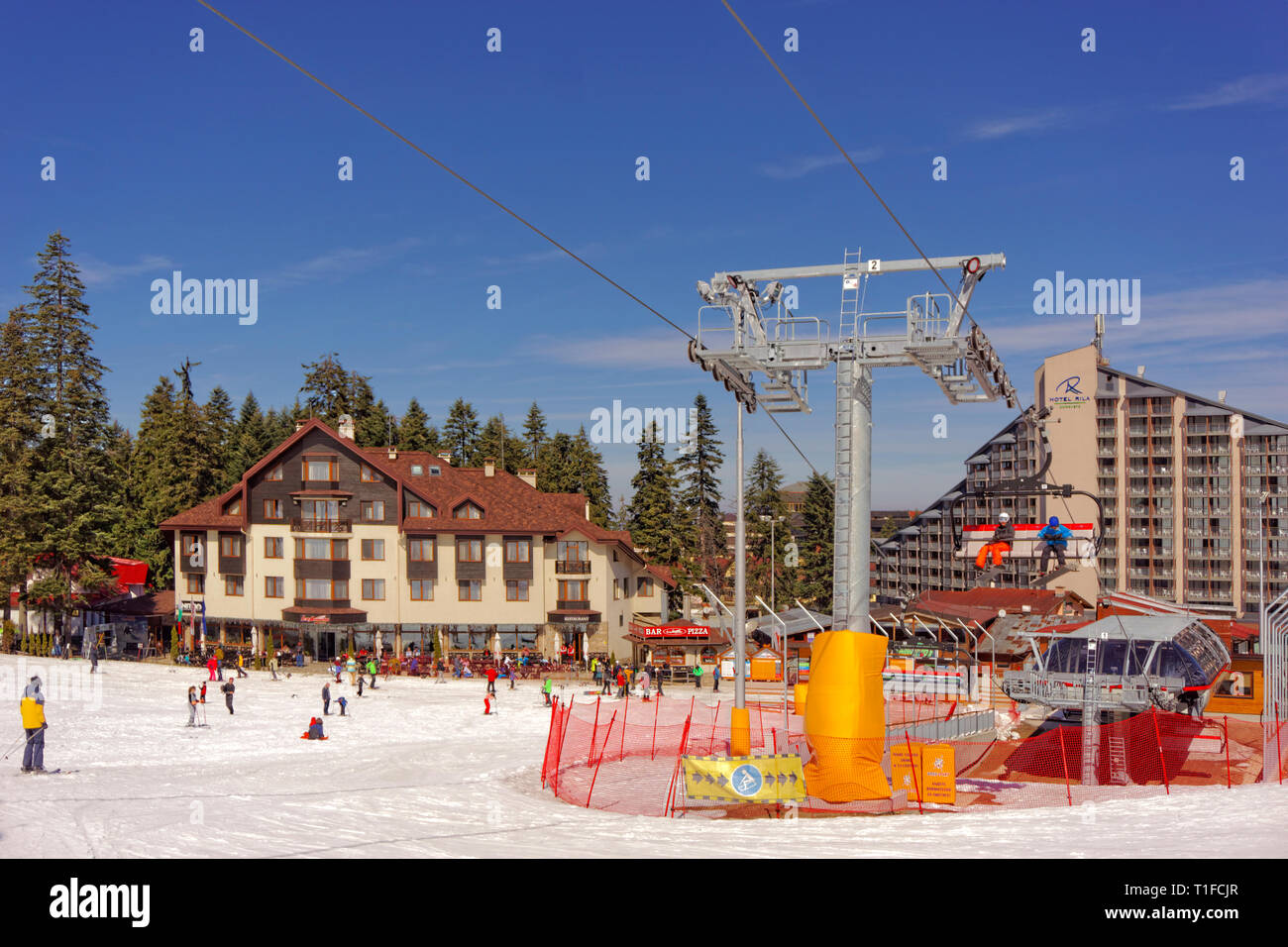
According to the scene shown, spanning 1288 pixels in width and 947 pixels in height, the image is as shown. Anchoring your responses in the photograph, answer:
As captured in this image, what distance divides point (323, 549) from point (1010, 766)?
4162 cm

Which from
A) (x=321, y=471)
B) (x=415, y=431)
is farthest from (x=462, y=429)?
(x=321, y=471)

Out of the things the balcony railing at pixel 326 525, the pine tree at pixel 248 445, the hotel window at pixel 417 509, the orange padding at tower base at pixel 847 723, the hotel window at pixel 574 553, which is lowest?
the orange padding at tower base at pixel 847 723

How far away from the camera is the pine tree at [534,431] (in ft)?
318

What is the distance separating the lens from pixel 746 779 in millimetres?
19438

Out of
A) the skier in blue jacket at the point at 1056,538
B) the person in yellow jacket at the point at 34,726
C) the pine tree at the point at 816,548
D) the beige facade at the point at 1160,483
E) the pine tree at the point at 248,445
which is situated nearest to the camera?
the person in yellow jacket at the point at 34,726

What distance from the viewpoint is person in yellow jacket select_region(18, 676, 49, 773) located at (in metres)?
20.3

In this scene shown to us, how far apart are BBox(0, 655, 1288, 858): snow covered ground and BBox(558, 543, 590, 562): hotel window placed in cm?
2315

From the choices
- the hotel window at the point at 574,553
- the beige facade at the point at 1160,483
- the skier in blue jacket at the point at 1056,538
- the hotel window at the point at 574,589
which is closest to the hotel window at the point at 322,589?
the hotel window at the point at 574,589

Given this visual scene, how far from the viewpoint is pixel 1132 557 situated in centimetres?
10238

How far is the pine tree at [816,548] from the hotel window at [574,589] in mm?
28233

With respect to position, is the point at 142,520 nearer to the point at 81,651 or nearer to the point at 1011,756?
the point at 81,651

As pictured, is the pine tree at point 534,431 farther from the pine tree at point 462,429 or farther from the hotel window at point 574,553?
the hotel window at point 574,553

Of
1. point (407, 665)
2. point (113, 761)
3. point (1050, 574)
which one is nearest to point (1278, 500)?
point (1050, 574)

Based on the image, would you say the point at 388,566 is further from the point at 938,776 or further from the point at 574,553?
the point at 938,776
